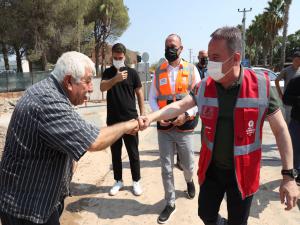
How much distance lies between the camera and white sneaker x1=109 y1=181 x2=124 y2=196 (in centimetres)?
499

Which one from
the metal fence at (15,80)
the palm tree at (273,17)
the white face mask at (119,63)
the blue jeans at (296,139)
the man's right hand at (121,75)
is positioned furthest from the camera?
the palm tree at (273,17)

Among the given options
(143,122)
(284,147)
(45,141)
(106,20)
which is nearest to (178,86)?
(143,122)

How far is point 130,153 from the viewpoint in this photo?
197 inches

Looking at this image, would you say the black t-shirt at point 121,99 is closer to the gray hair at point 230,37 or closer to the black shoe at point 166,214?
the black shoe at point 166,214

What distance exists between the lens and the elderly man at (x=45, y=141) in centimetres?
212

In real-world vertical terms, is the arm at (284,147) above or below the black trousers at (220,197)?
above

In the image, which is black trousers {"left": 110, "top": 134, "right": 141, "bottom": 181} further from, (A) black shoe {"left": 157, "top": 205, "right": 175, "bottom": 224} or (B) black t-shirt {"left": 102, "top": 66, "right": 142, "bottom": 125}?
(A) black shoe {"left": 157, "top": 205, "right": 175, "bottom": 224}

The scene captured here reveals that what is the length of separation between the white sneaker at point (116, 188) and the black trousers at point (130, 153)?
0.06 meters

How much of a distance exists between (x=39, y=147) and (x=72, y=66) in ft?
1.80

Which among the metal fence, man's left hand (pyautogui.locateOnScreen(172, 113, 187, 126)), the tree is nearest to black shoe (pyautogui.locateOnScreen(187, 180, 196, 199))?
man's left hand (pyautogui.locateOnScreen(172, 113, 187, 126))

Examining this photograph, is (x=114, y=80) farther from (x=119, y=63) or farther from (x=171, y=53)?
(x=171, y=53)

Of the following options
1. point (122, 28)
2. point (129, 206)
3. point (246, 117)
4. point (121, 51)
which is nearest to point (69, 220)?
point (129, 206)

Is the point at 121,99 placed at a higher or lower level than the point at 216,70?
lower

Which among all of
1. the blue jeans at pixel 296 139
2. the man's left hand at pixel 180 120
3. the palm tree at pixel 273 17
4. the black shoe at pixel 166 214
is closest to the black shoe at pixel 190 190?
the black shoe at pixel 166 214
